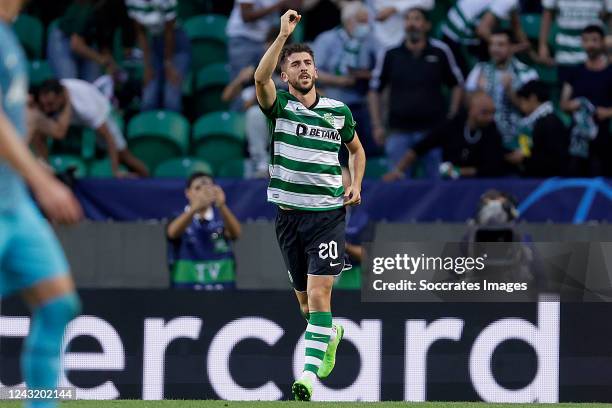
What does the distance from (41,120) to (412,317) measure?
461 cm

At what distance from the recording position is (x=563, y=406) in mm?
8250

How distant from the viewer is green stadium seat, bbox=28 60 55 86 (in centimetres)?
1340

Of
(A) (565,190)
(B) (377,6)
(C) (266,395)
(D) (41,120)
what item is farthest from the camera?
(B) (377,6)

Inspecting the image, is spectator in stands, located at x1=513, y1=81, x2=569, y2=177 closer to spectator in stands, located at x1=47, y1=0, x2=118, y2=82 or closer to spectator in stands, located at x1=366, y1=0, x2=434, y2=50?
spectator in stands, located at x1=366, y1=0, x2=434, y2=50

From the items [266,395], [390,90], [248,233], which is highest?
[390,90]

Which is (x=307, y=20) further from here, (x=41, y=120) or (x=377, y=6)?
(x=41, y=120)

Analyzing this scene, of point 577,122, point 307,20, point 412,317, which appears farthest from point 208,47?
point 412,317

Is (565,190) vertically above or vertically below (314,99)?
below

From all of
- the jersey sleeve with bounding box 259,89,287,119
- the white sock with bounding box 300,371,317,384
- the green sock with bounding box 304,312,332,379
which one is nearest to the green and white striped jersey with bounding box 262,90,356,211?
the jersey sleeve with bounding box 259,89,287,119

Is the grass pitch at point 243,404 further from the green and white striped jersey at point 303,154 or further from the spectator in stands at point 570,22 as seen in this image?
the spectator in stands at point 570,22

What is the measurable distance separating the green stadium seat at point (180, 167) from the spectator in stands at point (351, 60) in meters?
1.50

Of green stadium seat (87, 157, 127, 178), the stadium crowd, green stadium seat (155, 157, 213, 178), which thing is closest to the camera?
the stadium crowd

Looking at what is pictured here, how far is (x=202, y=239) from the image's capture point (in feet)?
33.4

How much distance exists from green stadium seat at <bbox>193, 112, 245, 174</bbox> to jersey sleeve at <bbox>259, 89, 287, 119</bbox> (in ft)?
16.5
